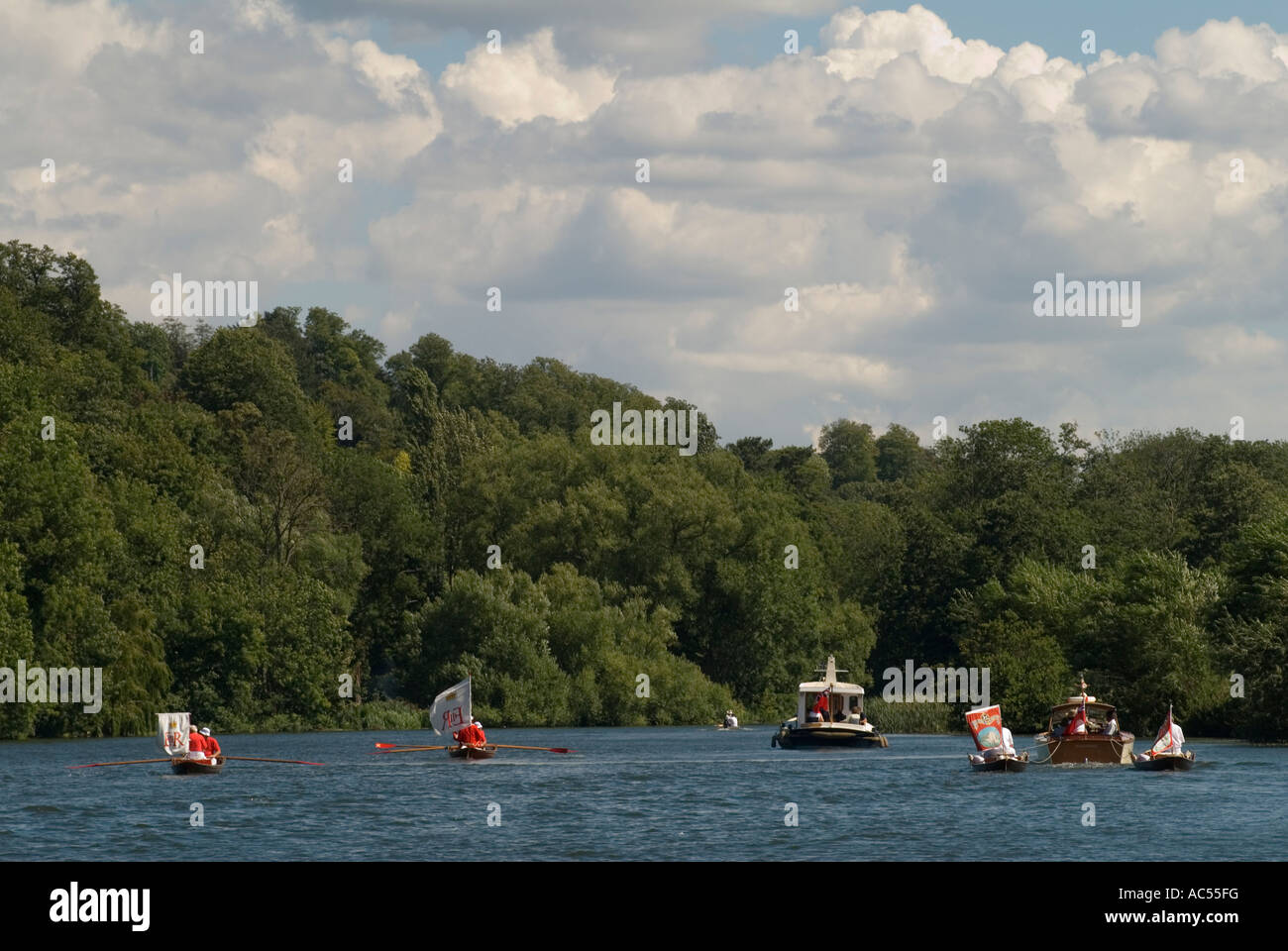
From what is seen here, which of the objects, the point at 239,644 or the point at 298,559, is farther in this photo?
the point at 298,559

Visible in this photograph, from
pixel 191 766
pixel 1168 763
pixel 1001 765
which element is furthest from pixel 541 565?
pixel 1168 763

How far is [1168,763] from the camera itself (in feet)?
191

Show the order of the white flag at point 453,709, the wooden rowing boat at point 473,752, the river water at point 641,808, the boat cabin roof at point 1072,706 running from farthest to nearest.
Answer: the wooden rowing boat at point 473,752 → the white flag at point 453,709 → the boat cabin roof at point 1072,706 → the river water at point 641,808

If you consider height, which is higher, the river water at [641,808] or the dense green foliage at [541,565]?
the dense green foliage at [541,565]

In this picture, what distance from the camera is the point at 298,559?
101688 millimetres

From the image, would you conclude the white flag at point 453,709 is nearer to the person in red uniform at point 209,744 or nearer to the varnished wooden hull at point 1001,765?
the person in red uniform at point 209,744

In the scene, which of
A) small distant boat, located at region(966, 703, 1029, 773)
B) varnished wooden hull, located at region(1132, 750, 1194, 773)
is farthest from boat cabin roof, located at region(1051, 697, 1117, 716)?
varnished wooden hull, located at region(1132, 750, 1194, 773)

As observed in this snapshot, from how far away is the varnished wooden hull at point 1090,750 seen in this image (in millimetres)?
61375

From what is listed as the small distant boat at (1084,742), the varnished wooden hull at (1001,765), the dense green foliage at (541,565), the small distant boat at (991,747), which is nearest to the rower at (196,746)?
the dense green foliage at (541,565)

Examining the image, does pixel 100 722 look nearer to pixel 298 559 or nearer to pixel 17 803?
pixel 298 559

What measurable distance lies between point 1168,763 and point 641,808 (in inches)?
780

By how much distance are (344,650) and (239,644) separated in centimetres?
1358
